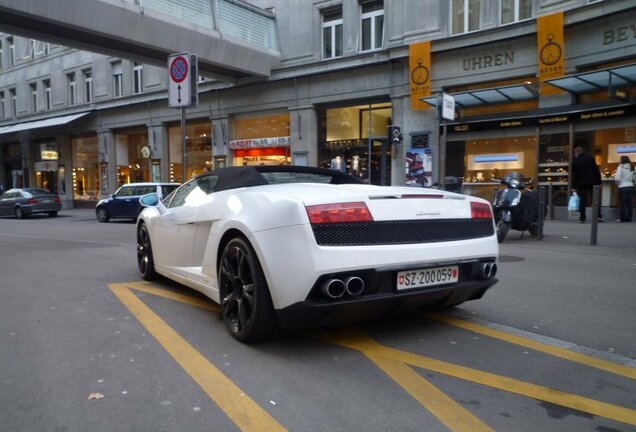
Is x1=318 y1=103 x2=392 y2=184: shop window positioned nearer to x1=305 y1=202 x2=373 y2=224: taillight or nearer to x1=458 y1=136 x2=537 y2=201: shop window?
x1=458 y1=136 x2=537 y2=201: shop window

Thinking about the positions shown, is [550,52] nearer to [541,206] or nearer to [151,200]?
[541,206]

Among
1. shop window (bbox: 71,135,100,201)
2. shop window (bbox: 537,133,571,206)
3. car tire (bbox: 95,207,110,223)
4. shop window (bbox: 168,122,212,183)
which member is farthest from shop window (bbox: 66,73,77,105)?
shop window (bbox: 537,133,571,206)

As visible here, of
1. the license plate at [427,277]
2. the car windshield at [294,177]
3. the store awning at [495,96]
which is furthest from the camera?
the store awning at [495,96]

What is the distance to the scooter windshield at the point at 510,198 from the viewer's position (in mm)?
9383

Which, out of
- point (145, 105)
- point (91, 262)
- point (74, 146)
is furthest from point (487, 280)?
point (74, 146)

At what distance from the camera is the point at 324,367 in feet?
10.6

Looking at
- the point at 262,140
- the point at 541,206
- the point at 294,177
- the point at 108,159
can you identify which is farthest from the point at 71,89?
the point at 294,177

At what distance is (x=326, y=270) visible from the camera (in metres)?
3.12

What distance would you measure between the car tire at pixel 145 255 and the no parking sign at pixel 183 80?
4.02 meters

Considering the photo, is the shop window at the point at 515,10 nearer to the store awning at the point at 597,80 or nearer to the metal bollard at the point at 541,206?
the store awning at the point at 597,80

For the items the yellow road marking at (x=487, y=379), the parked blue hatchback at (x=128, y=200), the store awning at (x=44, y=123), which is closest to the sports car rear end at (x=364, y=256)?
the yellow road marking at (x=487, y=379)

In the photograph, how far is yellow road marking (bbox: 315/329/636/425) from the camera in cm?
260

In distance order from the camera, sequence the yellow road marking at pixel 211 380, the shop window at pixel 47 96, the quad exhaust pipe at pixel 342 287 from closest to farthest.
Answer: the yellow road marking at pixel 211 380, the quad exhaust pipe at pixel 342 287, the shop window at pixel 47 96

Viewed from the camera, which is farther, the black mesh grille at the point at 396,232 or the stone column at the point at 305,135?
the stone column at the point at 305,135
